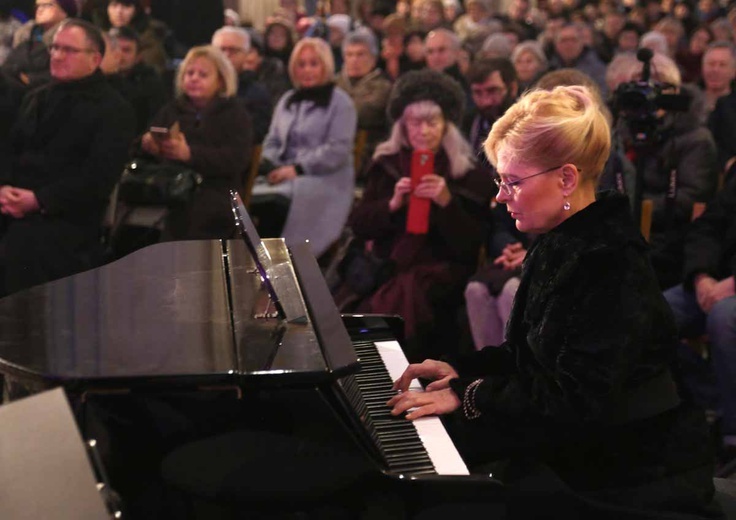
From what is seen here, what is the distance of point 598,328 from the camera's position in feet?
6.23

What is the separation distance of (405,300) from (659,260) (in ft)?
3.33

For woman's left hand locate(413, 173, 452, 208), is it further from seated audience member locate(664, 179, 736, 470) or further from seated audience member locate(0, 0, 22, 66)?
seated audience member locate(0, 0, 22, 66)

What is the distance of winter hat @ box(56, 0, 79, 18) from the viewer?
20.1 feet

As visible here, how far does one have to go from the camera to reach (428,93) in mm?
4324

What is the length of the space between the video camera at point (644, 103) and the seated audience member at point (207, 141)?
204cm

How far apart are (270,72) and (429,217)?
4130 mm

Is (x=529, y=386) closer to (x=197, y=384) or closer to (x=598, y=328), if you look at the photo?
(x=598, y=328)

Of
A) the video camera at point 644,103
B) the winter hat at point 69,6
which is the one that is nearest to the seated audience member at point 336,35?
the winter hat at point 69,6

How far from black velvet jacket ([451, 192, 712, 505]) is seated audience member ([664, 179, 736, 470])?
1.55 meters

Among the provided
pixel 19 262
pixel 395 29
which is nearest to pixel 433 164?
pixel 19 262

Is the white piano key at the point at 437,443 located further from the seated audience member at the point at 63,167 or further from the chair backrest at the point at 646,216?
the seated audience member at the point at 63,167

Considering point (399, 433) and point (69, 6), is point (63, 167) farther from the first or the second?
point (399, 433)

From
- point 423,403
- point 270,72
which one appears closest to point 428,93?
point 423,403

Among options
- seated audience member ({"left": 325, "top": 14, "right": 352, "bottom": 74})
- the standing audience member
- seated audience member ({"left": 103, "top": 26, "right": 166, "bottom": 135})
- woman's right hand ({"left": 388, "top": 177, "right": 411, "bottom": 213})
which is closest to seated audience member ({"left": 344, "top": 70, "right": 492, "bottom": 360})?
woman's right hand ({"left": 388, "top": 177, "right": 411, "bottom": 213})
